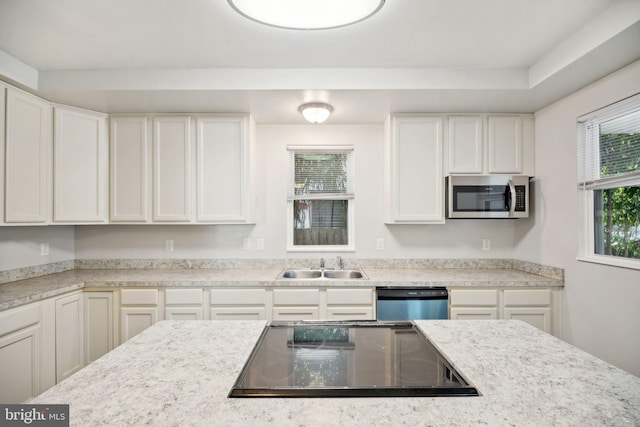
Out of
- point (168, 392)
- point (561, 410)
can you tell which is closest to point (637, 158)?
point (561, 410)

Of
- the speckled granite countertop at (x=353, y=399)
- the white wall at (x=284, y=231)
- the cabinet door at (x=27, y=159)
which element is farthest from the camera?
the white wall at (x=284, y=231)

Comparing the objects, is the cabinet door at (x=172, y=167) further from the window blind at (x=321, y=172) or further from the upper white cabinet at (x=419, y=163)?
the upper white cabinet at (x=419, y=163)

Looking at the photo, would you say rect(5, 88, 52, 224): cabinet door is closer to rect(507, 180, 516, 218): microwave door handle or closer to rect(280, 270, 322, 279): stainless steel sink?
rect(280, 270, 322, 279): stainless steel sink

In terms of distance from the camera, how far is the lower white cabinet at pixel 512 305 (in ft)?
9.33

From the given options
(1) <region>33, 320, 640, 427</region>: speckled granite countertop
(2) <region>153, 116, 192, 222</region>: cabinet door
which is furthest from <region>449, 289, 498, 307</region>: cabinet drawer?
(2) <region>153, 116, 192, 222</region>: cabinet door

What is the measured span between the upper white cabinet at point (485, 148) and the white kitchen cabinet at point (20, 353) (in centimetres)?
342

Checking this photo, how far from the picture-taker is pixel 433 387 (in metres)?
0.97

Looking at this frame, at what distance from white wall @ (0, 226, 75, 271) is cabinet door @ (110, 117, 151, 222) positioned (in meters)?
0.61

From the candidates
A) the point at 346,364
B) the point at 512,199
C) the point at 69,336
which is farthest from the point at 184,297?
the point at 512,199

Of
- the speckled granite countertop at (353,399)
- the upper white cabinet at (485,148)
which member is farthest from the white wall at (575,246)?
the speckled granite countertop at (353,399)

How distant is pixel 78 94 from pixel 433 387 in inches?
122

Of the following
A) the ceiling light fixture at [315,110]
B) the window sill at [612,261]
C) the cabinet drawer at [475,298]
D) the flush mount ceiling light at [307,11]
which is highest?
the flush mount ceiling light at [307,11]

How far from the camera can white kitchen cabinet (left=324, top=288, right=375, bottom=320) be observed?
287 cm

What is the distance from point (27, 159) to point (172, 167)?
1.02 meters
